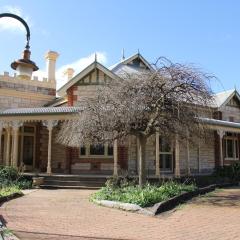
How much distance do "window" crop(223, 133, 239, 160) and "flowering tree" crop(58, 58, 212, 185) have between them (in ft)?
38.1

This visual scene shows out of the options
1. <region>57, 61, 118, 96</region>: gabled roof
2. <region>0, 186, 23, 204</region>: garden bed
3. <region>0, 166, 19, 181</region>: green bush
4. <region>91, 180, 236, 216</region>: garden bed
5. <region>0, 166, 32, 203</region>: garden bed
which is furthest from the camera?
<region>57, 61, 118, 96</region>: gabled roof

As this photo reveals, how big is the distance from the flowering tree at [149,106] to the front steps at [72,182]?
3.87 meters

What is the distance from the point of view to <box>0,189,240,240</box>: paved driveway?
8.30 metres

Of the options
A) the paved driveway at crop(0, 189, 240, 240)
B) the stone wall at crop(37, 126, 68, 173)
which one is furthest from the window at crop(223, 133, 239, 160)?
the paved driveway at crop(0, 189, 240, 240)

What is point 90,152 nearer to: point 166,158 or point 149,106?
point 166,158

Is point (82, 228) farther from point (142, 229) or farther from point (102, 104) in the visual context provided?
point (102, 104)

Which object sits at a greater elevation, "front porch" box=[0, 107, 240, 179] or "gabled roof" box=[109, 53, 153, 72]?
"gabled roof" box=[109, 53, 153, 72]

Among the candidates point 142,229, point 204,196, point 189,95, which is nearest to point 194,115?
point 189,95

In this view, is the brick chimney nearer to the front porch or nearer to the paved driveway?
the front porch

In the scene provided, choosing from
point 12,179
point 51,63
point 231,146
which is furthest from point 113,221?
point 51,63

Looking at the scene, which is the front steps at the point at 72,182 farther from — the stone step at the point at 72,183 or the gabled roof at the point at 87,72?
the gabled roof at the point at 87,72

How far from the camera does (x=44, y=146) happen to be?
23.5m

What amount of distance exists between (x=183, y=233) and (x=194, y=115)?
6.40 metres

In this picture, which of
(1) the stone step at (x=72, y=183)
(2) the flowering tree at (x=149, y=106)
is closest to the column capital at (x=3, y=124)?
(1) the stone step at (x=72, y=183)
